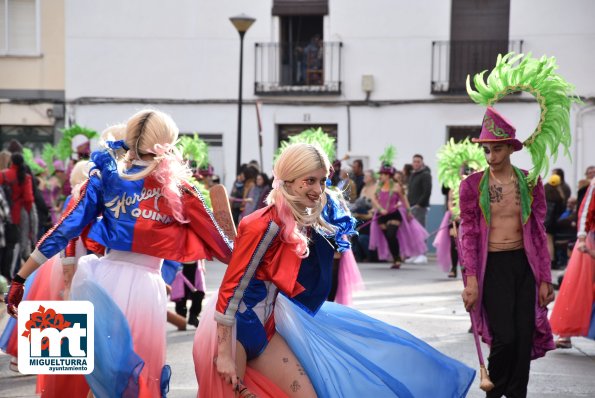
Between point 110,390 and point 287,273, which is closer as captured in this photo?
point 287,273

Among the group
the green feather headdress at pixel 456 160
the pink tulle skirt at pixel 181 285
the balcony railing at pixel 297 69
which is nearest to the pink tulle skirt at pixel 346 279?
the pink tulle skirt at pixel 181 285

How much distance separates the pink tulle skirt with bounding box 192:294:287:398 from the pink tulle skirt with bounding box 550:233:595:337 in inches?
218

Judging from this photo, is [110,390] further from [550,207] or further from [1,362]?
[550,207]

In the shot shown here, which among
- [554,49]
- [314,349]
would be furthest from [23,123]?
[314,349]

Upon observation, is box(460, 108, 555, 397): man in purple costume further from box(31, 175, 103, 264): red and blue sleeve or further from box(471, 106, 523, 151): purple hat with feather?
box(31, 175, 103, 264): red and blue sleeve

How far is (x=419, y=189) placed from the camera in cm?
2150

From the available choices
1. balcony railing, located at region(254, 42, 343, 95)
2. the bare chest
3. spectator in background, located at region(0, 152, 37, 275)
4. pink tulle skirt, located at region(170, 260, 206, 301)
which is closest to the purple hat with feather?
the bare chest

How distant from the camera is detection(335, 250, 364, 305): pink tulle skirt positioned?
1045 cm

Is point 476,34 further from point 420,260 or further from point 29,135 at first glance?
point 29,135

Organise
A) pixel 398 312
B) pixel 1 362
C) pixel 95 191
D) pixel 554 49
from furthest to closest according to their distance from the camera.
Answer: pixel 554 49 → pixel 398 312 → pixel 1 362 → pixel 95 191

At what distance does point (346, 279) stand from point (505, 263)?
3.55 metres

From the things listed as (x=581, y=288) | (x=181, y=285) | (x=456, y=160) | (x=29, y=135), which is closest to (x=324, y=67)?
(x=29, y=135)

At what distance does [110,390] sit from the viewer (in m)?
5.52

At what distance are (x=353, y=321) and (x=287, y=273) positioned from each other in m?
0.64
